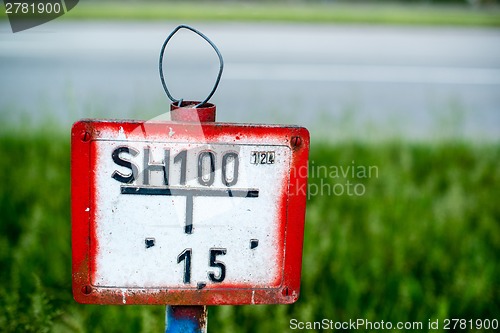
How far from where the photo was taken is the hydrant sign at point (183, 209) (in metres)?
0.98

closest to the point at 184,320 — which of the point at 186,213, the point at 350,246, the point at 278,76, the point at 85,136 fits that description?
the point at 186,213

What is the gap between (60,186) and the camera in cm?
283

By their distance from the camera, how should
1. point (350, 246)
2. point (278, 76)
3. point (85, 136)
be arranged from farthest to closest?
1. point (278, 76)
2. point (350, 246)
3. point (85, 136)

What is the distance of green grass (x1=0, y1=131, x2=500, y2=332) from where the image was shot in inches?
74.2

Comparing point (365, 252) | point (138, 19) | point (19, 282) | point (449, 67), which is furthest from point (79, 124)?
point (138, 19)

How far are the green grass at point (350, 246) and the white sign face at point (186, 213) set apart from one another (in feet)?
1.92

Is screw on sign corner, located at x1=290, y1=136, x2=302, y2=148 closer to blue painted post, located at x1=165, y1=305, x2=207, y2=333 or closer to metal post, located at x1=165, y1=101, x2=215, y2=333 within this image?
metal post, located at x1=165, y1=101, x2=215, y2=333

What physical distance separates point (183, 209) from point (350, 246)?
1.54 m

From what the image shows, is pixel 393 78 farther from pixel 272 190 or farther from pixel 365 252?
pixel 272 190

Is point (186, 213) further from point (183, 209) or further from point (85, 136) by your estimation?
point (85, 136)

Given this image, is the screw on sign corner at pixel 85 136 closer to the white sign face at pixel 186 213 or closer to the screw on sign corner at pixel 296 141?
the white sign face at pixel 186 213

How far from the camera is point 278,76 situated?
6.05m

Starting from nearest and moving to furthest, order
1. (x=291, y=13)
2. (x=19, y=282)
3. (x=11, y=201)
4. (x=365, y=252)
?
1. (x=19, y=282)
2. (x=365, y=252)
3. (x=11, y=201)
4. (x=291, y=13)

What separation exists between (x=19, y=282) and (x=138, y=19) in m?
7.87
